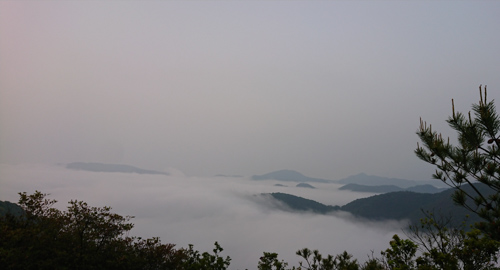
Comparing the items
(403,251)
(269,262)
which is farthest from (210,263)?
(403,251)

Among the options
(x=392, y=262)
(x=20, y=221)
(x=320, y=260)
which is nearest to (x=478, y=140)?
(x=392, y=262)

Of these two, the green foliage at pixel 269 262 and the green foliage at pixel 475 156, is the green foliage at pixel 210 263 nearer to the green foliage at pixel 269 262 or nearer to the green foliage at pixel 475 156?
the green foliage at pixel 269 262

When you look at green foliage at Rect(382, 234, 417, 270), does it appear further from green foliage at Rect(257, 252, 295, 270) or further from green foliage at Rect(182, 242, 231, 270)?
green foliage at Rect(182, 242, 231, 270)

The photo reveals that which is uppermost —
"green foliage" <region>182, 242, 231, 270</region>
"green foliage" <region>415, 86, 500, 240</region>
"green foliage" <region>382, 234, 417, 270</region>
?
"green foliage" <region>415, 86, 500, 240</region>

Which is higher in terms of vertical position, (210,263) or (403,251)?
(403,251)

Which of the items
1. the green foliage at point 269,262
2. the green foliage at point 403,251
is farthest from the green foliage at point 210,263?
the green foliage at point 403,251

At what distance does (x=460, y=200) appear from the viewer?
28.6 feet

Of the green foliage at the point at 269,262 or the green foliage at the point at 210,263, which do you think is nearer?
the green foliage at the point at 269,262

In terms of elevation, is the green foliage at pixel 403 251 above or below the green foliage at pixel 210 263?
above

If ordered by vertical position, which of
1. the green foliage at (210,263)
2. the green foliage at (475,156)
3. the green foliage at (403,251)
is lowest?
the green foliage at (210,263)

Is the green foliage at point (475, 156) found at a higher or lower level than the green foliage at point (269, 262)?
higher

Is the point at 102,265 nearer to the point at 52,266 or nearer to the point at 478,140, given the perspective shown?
the point at 52,266

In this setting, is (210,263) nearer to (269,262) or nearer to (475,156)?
(269,262)

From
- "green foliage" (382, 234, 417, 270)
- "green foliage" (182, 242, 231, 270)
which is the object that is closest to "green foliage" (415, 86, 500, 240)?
"green foliage" (382, 234, 417, 270)
